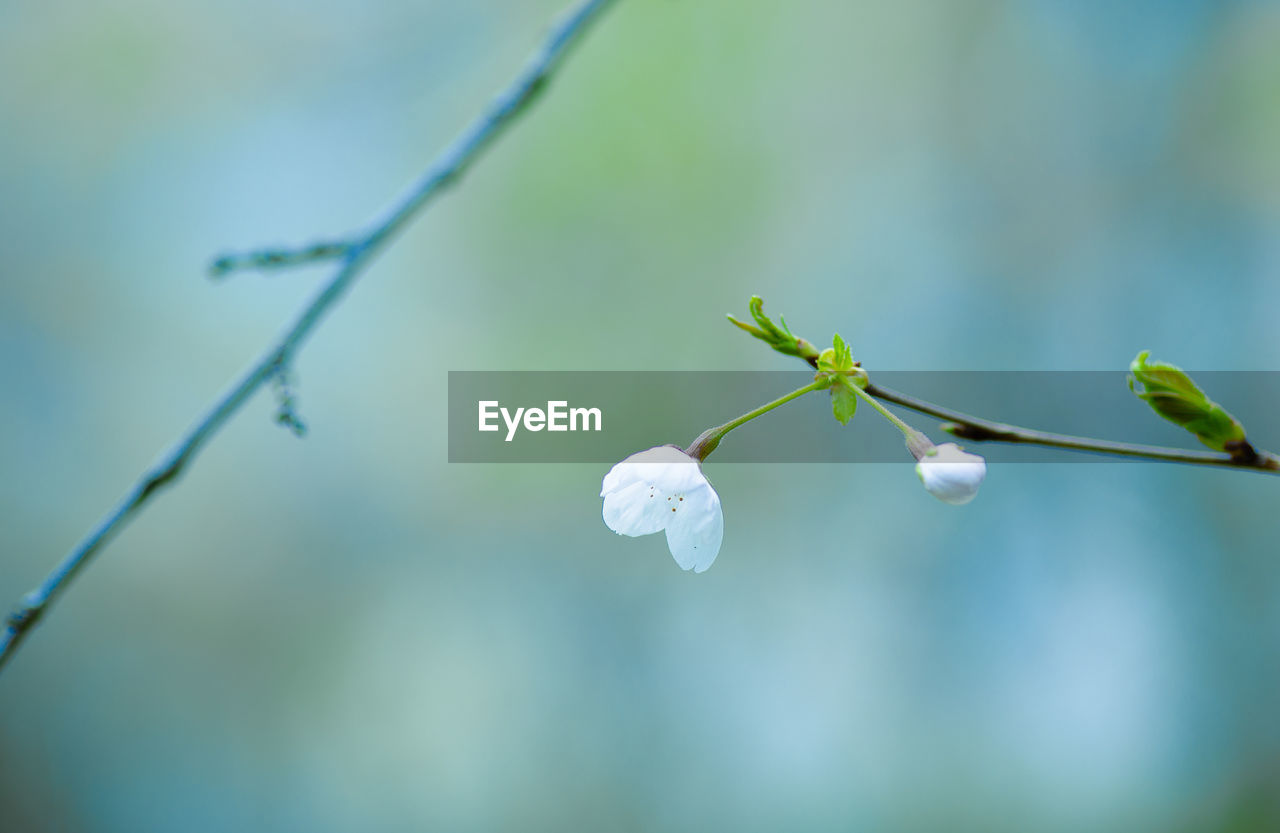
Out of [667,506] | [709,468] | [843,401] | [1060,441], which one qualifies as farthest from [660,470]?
[709,468]

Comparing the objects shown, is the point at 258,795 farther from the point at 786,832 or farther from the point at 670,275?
the point at 670,275

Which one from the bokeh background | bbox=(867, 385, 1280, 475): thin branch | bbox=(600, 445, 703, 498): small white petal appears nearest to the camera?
bbox=(867, 385, 1280, 475): thin branch

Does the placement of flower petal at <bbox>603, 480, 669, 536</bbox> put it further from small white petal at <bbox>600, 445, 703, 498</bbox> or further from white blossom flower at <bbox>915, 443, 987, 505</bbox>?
white blossom flower at <bbox>915, 443, 987, 505</bbox>

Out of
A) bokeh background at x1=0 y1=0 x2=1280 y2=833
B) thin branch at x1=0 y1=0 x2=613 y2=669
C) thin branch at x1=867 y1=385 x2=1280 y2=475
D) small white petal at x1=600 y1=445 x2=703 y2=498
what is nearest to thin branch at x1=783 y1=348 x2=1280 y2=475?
thin branch at x1=867 y1=385 x2=1280 y2=475

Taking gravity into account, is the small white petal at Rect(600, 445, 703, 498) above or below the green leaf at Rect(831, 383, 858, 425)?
below

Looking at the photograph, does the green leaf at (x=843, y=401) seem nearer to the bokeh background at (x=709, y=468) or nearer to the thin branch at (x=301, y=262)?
the thin branch at (x=301, y=262)

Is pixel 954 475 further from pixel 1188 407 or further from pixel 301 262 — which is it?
pixel 301 262
